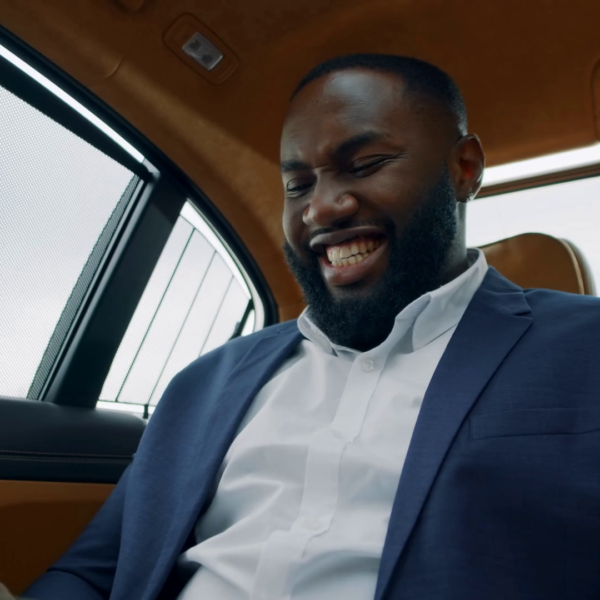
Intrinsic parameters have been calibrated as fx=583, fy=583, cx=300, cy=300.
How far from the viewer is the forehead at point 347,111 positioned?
4.30 feet

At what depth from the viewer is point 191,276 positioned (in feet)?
7.65

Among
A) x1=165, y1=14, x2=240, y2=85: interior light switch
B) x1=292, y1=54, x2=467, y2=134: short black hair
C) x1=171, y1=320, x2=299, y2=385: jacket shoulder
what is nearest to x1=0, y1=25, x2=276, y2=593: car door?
x1=165, y1=14, x2=240, y2=85: interior light switch

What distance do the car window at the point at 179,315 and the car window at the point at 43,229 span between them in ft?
0.76

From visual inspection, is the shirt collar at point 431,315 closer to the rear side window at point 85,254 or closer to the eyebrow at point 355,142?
the eyebrow at point 355,142

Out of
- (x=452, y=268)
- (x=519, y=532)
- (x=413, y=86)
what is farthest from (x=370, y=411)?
(x=413, y=86)

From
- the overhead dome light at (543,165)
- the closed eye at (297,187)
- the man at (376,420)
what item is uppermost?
the overhead dome light at (543,165)

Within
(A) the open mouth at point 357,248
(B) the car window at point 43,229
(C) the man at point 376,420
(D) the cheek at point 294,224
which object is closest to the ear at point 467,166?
(C) the man at point 376,420

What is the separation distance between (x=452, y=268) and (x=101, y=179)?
1.22 meters

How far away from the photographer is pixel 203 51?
181 centimetres

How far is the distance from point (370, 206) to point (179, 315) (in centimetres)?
124

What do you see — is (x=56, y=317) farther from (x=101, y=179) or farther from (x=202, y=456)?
(x=202, y=456)

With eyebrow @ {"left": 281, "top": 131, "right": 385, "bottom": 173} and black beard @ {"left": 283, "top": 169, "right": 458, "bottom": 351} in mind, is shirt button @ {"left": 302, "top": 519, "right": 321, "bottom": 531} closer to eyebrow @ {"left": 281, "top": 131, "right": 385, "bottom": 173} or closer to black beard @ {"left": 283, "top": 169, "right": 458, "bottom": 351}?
black beard @ {"left": 283, "top": 169, "right": 458, "bottom": 351}

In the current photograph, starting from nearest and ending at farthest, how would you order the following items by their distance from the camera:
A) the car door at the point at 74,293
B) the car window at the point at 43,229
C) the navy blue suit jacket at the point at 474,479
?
the navy blue suit jacket at the point at 474,479, the car door at the point at 74,293, the car window at the point at 43,229

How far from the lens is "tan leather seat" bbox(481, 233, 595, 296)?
57.2 inches
